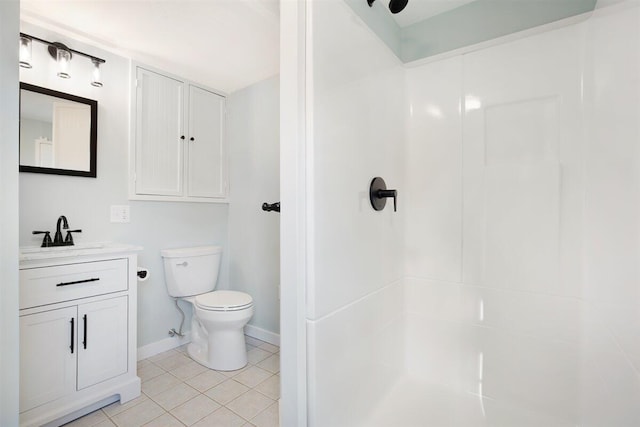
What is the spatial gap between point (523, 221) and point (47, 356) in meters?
2.42

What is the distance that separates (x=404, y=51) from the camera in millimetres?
1696

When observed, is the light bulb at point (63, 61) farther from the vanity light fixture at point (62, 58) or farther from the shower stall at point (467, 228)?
the shower stall at point (467, 228)

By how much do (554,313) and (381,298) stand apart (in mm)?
765

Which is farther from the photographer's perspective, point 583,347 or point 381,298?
point 381,298

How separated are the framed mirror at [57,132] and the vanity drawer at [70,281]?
69cm

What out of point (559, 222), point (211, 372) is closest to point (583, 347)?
point (559, 222)

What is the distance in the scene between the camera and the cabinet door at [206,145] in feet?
8.36

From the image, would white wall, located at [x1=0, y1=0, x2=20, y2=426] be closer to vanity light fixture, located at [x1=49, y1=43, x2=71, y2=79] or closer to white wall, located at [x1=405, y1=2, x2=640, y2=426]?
vanity light fixture, located at [x1=49, y1=43, x2=71, y2=79]

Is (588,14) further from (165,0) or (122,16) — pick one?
(122,16)

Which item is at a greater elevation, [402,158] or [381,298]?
[402,158]

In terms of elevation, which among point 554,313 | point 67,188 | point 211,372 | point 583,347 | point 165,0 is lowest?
point 211,372

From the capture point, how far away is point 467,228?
1.53 meters

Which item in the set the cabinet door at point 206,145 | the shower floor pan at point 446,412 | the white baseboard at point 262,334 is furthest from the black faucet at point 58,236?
the shower floor pan at point 446,412

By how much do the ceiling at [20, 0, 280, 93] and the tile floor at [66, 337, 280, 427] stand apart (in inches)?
88.7
